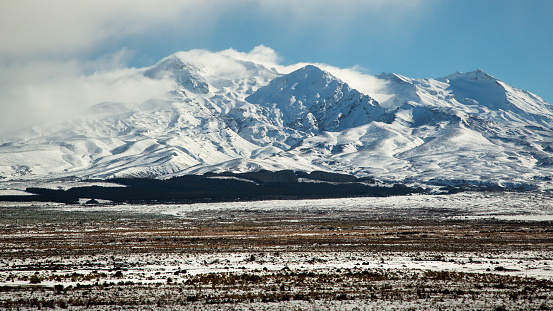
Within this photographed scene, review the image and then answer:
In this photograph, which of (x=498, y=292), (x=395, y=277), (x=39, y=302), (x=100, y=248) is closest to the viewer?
(x=39, y=302)

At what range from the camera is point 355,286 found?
106ft

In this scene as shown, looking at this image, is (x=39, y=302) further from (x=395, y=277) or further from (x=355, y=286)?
(x=395, y=277)

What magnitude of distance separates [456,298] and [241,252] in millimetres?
28993

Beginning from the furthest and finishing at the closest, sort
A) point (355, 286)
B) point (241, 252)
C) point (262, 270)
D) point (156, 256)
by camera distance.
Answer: point (241, 252), point (156, 256), point (262, 270), point (355, 286)

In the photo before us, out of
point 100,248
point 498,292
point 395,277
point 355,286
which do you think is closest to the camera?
point 498,292

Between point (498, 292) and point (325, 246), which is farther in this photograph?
point (325, 246)

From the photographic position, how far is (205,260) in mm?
46719

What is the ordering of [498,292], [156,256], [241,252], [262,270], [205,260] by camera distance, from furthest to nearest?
[241,252]
[156,256]
[205,260]
[262,270]
[498,292]

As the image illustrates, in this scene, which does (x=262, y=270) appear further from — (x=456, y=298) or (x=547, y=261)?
(x=547, y=261)

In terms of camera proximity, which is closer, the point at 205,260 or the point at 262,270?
the point at 262,270

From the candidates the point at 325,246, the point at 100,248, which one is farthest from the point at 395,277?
the point at 100,248

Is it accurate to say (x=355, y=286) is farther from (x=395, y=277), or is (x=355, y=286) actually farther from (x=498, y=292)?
(x=498, y=292)

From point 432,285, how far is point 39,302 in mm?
21123

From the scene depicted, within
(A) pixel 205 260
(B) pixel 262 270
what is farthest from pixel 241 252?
(B) pixel 262 270
